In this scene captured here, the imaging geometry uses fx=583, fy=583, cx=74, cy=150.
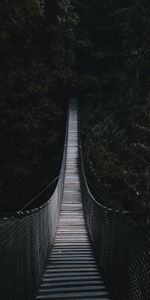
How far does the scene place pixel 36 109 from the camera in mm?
25859

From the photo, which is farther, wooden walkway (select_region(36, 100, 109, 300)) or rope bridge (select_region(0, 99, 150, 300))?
wooden walkway (select_region(36, 100, 109, 300))

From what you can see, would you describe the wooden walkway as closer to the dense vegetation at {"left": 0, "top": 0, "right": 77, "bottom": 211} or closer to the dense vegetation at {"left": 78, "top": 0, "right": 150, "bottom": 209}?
the dense vegetation at {"left": 78, "top": 0, "right": 150, "bottom": 209}

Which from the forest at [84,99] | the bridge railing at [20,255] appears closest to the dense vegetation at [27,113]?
the forest at [84,99]

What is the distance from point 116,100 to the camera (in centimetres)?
3030

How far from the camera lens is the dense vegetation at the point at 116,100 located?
67.6 feet

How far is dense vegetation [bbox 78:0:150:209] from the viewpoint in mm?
20609

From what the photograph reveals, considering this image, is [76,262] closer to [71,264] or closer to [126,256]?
[71,264]

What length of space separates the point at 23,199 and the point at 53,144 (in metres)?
3.93

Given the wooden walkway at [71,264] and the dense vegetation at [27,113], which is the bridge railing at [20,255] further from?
the dense vegetation at [27,113]

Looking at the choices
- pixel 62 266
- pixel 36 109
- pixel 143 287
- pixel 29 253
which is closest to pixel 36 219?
pixel 29 253

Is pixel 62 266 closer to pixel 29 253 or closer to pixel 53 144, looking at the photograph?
pixel 29 253

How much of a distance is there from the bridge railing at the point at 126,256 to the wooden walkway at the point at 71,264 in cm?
27

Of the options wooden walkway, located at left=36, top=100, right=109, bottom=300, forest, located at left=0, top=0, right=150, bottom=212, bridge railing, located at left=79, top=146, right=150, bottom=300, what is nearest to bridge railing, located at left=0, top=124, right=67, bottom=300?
wooden walkway, located at left=36, top=100, right=109, bottom=300

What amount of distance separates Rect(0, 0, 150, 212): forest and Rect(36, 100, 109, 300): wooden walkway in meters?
2.48
